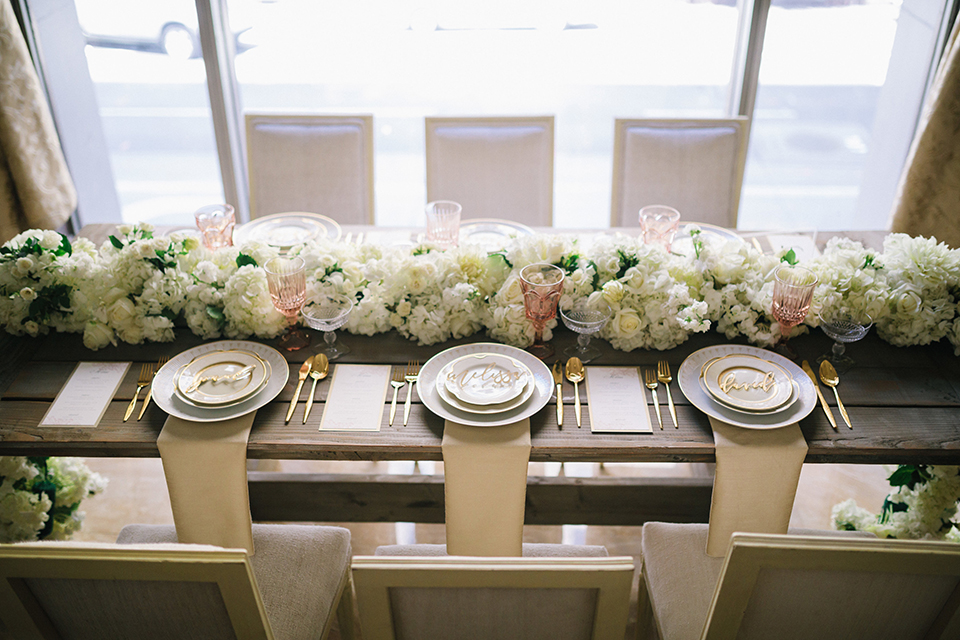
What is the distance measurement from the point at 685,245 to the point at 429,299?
837mm

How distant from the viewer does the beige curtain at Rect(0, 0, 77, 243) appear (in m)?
2.74

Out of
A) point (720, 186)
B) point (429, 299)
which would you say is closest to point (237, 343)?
point (429, 299)

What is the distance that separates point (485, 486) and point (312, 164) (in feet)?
5.28

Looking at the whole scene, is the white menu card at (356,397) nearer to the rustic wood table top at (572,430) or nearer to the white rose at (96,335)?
the rustic wood table top at (572,430)

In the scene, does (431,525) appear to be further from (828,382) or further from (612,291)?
(828,382)

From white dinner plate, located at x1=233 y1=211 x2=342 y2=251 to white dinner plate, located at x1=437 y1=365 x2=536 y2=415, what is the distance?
0.87 m

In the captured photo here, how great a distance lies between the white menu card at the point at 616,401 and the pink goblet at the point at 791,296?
0.34 m

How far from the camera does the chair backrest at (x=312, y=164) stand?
2.48m

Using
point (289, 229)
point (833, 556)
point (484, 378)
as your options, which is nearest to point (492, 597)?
point (833, 556)

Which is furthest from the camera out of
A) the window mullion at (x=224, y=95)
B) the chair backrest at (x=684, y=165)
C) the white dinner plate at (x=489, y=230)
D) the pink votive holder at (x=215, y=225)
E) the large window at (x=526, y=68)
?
the large window at (x=526, y=68)

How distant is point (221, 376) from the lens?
4.75 ft

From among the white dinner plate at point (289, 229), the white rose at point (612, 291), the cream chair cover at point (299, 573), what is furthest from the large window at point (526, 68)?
the cream chair cover at point (299, 573)

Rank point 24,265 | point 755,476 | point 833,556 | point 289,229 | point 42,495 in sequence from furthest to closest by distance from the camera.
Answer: point 289,229
point 42,495
point 24,265
point 755,476
point 833,556

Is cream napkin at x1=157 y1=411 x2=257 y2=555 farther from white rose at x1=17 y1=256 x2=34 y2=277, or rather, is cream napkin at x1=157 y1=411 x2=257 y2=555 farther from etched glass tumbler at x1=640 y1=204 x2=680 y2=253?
etched glass tumbler at x1=640 y1=204 x2=680 y2=253
